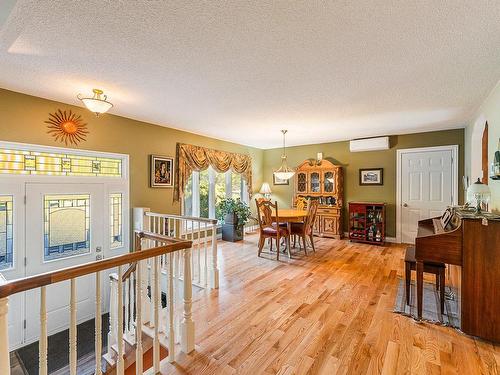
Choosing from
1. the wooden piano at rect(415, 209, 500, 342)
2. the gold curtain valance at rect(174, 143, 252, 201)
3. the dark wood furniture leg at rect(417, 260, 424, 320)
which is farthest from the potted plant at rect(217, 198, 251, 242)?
the wooden piano at rect(415, 209, 500, 342)

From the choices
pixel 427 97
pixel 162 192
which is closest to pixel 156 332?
pixel 162 192

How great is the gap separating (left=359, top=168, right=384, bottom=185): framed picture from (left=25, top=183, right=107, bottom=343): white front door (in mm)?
5324

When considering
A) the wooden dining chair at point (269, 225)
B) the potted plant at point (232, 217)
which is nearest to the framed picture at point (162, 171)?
the potted plant at point (232, 217)

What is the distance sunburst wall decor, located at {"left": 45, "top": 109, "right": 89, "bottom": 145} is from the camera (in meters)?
3.24

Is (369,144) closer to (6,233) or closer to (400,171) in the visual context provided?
(400,171)

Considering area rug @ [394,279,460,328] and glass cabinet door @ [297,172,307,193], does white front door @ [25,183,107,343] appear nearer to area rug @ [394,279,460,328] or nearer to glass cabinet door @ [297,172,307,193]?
area rug @ [394,279,460,328]

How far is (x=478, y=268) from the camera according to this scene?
207cm

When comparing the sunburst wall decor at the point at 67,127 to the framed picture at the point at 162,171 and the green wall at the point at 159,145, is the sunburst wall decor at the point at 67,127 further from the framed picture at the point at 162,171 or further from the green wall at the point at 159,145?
the framed picture at the point at 162,171

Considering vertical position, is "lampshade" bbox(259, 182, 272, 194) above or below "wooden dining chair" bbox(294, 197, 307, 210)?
above

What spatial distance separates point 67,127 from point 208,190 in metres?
2.97

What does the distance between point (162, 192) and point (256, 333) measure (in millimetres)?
3222

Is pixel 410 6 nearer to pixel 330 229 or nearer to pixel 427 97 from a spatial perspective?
pixel 427 97

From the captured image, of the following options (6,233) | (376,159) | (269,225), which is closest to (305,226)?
(269,225)

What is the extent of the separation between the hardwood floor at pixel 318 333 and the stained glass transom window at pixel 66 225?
204cm
